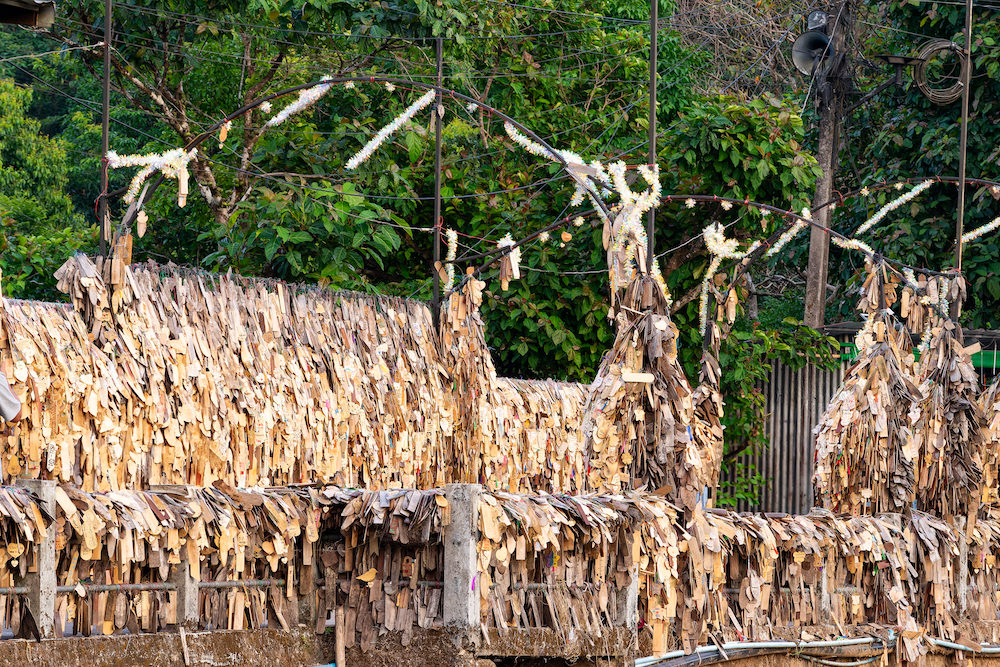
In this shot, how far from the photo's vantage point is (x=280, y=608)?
743cm

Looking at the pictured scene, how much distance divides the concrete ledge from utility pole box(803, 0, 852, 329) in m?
10.8

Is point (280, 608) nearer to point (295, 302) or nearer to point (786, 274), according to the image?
point (295, 302)

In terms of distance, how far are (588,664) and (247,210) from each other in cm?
722

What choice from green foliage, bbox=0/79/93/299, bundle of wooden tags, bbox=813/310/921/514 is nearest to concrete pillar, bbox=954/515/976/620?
bundle of wooden tags, bbox=813/310/921/514

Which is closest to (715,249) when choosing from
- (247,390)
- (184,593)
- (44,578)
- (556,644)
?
(247,390)

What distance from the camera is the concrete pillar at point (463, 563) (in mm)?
7484

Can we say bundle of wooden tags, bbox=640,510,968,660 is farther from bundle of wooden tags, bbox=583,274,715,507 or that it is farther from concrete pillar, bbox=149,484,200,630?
concrete pillar, bbox=149,484,200,630

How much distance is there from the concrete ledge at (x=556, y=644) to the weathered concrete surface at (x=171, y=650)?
1011mm

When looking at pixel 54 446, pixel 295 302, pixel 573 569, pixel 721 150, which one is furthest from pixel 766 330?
pixel 54 446

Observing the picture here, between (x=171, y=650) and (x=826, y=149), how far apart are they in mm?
15000

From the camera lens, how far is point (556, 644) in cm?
809

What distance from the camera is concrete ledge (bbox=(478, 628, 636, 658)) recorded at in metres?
7.70

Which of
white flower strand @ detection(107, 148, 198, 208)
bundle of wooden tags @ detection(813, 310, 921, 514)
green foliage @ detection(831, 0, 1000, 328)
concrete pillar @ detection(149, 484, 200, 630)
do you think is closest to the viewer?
concrete pillar @ detection(149, 484, 200, 630)

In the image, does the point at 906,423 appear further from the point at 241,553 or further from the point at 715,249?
the point at 241,553
